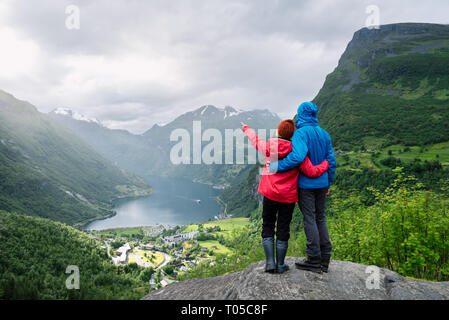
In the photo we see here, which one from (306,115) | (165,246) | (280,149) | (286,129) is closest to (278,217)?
(280,149)

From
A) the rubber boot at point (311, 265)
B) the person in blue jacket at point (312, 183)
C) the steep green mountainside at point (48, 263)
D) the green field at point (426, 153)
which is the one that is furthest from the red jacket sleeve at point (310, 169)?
the green field at point (426, 153)

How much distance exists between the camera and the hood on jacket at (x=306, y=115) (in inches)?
175

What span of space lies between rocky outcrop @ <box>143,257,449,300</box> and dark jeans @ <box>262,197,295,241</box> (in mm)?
789

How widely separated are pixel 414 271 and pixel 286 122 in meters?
5.65

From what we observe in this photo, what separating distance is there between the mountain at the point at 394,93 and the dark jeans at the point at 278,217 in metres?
105

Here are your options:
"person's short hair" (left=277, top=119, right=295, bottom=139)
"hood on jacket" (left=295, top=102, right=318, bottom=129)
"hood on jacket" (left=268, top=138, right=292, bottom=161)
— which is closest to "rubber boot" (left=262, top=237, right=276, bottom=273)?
"hood on jacket" (left=268, top=138, right=292, bottom=161)

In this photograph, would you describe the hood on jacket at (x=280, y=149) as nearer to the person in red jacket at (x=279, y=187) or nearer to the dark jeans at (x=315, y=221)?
the person in red jacket at (x=279, y=187)

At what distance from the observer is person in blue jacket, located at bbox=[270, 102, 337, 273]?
158 inches

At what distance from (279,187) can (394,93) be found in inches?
7064

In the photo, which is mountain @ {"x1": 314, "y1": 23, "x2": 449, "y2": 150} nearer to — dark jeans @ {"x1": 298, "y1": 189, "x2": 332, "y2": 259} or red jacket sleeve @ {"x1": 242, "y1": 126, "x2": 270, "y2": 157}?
dark jeans @ {"x1": 298, "y1": 189, "x2": 332, "y2": 259}

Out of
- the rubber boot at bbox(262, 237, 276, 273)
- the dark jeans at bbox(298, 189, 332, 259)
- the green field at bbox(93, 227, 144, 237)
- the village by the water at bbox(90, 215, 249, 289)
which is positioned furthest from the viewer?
the green field at bbox(93, 227, 144, 237)
